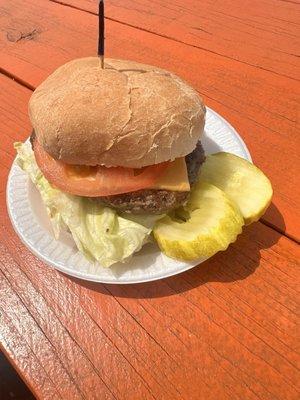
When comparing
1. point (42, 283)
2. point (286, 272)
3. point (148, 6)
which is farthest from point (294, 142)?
point (148, 6)

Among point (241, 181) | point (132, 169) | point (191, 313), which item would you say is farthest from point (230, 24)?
point (191, 313)

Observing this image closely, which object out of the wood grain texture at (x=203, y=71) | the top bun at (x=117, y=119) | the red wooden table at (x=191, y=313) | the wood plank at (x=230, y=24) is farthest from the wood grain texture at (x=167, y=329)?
the wood plank at (x=230, y=24)

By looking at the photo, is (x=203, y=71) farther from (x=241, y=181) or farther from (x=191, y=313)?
(x=191, y=313)

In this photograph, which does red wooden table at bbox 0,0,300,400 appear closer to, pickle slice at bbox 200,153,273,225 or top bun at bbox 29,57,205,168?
pickle slice at bbox 200,153,273,225

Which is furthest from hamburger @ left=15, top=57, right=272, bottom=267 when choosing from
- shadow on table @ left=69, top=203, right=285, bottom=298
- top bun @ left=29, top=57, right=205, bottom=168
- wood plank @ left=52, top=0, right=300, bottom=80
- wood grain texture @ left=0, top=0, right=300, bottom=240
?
wood plank @ left=52, top=0, right=300, bottom=80

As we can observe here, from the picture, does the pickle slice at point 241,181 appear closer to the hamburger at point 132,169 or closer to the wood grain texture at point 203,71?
the hamburger at point 132,169
